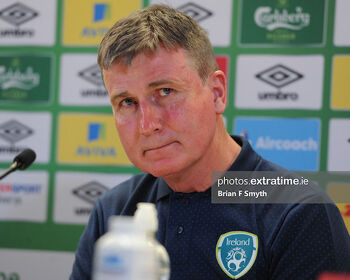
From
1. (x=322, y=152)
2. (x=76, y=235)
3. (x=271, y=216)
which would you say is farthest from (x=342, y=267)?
A: (x=76, y=235)

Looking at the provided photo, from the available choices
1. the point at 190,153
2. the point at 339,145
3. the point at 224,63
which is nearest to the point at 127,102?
the point at 190,153

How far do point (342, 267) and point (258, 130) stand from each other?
79 centimetres

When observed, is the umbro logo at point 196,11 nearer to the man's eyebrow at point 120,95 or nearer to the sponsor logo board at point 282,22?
the sponsor logo board at point 282,22

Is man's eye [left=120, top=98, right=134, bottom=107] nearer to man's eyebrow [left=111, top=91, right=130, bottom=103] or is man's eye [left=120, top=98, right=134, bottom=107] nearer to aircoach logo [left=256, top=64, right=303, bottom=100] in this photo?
man's eyebrow [left=111, top=91, right=130, bottom=103]

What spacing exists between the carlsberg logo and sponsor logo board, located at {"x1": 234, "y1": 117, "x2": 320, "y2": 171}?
340 mm

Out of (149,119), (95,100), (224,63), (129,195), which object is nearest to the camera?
(149,119)

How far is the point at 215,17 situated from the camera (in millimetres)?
1662

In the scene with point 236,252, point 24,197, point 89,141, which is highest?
point 89,141

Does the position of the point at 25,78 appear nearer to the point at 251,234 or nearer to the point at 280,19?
the point at 280,19

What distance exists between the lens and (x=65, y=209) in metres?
1.81

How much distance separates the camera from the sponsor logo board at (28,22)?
1.84m

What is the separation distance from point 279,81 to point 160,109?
83 centimetres

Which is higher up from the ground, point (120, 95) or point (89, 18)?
point (89, 18)

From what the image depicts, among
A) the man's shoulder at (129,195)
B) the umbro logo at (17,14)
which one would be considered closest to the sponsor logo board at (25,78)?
the umbro logo at (17,14)
